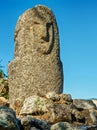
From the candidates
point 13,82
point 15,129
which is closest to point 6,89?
point 13,82

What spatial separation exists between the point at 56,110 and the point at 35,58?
11.7 feet

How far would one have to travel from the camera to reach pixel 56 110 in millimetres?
12164

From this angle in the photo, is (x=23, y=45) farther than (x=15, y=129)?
Yes

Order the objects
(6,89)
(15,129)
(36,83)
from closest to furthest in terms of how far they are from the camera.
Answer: (15,129)
(36,83)
(6,89)

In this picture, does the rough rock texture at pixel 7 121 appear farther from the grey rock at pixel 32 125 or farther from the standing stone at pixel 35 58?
the standing stone at pixel 35 58

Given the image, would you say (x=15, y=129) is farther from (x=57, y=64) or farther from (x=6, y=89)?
(x=6, y=89)

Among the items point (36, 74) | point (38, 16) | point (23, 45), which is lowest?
point (36, 74)

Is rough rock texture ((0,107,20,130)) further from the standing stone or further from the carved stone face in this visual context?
the carved stone face

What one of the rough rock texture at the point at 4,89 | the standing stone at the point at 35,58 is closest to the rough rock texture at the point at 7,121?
the standing stone at the point at 35,58

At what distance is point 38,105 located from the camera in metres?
12.3

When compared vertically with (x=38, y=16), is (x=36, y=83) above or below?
below

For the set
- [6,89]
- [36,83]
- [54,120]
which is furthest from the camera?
[6,89]

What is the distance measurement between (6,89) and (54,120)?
263 inches

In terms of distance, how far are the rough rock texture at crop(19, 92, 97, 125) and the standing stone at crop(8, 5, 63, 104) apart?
2.23 metres
